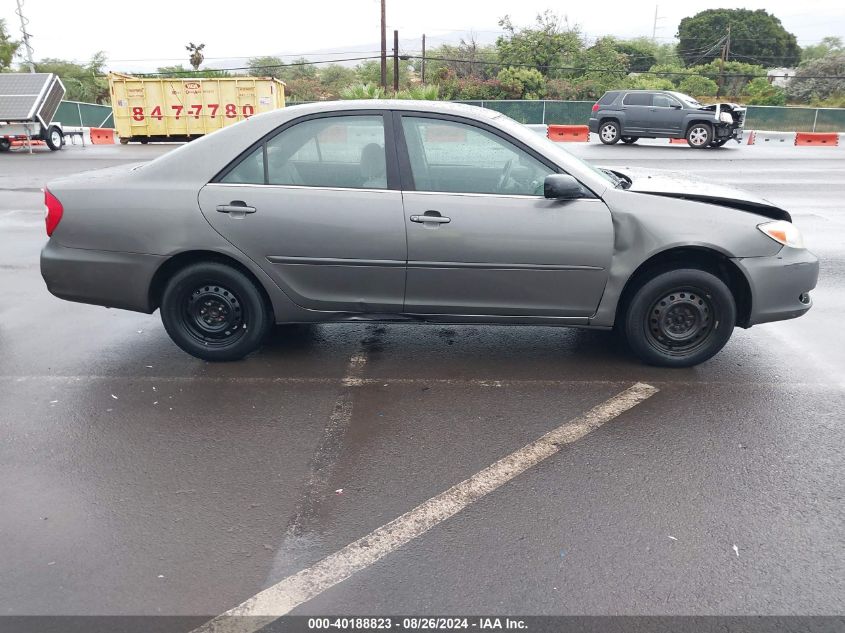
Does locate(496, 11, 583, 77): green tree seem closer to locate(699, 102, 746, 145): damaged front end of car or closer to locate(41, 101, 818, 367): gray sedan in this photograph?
locate(699, 102, 746, 145): damaged front end of car

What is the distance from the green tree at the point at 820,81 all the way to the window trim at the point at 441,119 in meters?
56.4

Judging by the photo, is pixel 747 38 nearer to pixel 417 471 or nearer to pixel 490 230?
pixel 490 230

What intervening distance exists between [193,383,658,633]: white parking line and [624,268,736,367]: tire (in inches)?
28.5

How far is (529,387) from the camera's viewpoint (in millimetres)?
4629

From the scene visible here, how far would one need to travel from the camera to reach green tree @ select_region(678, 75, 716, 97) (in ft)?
184

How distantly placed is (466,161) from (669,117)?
20846 millimetres

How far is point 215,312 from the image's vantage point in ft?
16.1

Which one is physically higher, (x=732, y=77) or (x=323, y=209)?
(x=732, y=77)

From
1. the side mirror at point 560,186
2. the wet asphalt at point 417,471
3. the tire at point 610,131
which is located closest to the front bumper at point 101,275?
the wet asphalt at point 417,471

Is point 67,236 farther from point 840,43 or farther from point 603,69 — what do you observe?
point 840,43

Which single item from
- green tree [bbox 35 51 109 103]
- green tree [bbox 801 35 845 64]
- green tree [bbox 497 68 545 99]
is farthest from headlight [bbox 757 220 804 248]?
green tree [bbox 801 35 845 64]

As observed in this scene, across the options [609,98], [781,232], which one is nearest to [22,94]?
[609,98]

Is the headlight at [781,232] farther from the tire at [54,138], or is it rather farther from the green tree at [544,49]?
the green tree at [544,49]

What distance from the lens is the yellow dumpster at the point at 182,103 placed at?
2555cm
